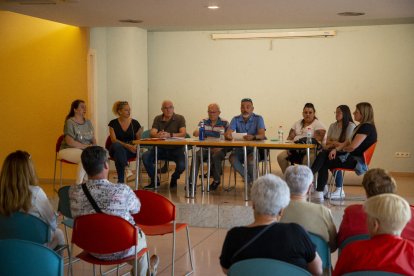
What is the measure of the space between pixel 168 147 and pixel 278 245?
5.23 metres

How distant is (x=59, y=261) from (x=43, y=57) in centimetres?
673

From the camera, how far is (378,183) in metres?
3.52

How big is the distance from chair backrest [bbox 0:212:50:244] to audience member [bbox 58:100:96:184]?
3.79 meters

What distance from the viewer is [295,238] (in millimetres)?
2777

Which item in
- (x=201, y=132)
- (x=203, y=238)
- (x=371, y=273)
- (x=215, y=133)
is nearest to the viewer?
(x=371, y=273)

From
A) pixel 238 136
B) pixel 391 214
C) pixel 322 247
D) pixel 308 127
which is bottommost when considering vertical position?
pixel 322 247

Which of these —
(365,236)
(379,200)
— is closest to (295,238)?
(379,200)

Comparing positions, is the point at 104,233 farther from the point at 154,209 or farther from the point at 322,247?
the point at 322,247

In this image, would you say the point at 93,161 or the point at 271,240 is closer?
the point at 271,240

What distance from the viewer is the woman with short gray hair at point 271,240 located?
2.77 m

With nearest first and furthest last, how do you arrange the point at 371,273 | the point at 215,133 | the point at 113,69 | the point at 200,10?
the point at 371,273
the point at 200,10
the point at 215,133
the point at 113,69

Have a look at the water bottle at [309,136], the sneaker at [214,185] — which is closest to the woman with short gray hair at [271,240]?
the water bottle at [309,136]

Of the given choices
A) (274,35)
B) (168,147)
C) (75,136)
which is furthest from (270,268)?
(274,35)

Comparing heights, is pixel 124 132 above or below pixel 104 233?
above
